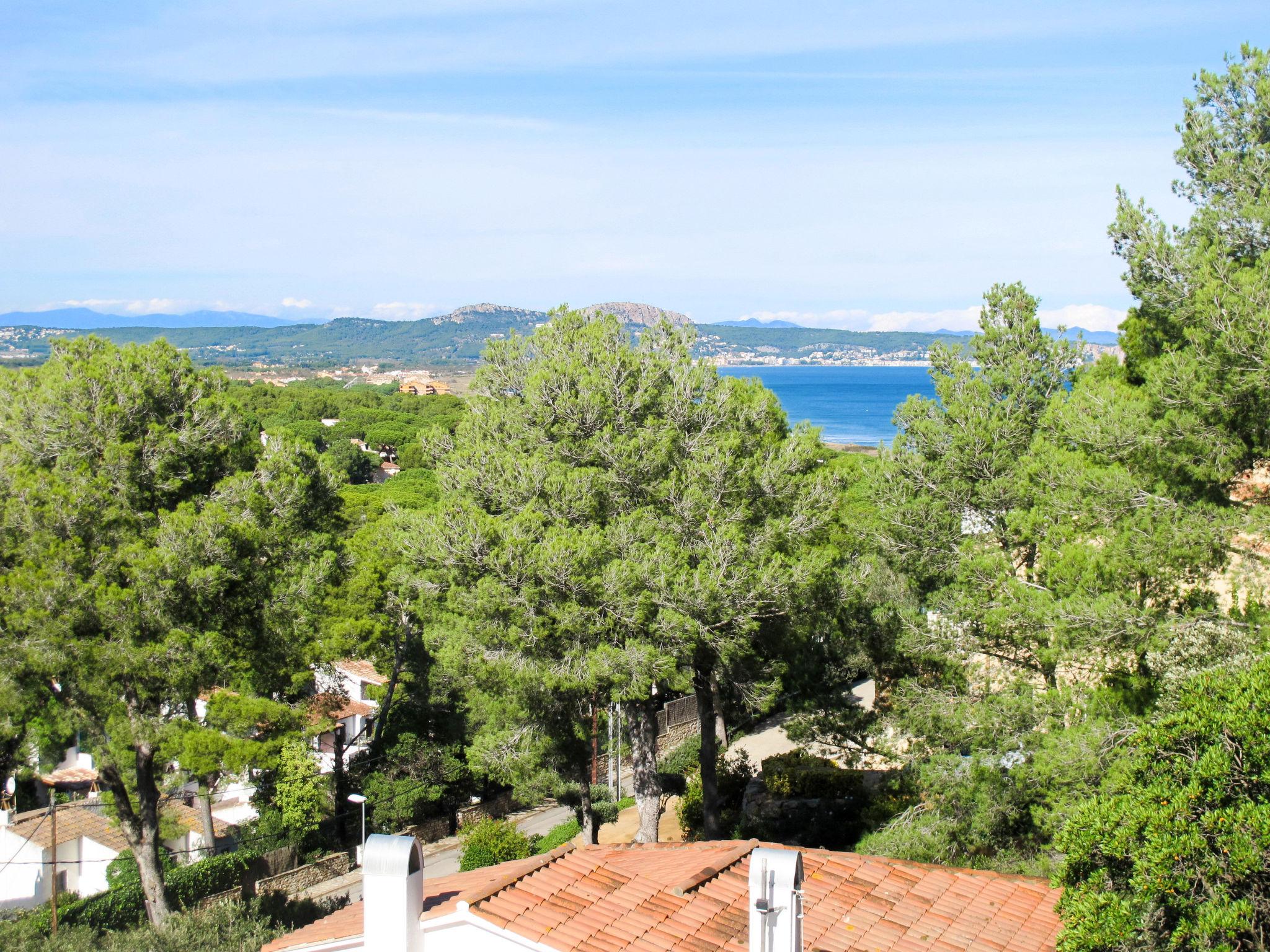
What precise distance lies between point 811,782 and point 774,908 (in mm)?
12419

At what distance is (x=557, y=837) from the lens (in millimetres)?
18922

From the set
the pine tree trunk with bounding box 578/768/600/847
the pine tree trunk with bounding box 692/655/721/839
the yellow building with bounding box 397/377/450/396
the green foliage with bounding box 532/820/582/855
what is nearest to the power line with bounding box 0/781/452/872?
the green foliage with bounding box 532/820/582/855

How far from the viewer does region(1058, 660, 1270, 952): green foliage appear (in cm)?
533

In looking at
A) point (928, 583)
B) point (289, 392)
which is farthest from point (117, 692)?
point (289, 392)

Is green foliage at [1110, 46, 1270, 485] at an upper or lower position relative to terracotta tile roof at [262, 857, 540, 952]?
upper

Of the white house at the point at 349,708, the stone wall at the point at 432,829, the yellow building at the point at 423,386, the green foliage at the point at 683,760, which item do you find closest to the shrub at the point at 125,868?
the white house at the point at 349,708

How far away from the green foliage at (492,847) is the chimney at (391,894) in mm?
10961

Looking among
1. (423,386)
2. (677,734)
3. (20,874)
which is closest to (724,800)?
(677,734)

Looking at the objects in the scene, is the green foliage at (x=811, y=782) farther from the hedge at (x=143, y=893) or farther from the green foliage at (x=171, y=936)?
the hedge at (x=143, y=893)

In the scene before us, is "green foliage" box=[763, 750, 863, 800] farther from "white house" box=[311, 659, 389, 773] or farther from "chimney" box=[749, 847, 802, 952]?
"chimney" box=[749, 847, 802, 952]

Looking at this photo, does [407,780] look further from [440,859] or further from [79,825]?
[79,825]

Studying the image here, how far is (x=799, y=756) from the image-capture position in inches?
759

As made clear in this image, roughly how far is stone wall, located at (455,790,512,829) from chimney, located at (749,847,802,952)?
56.3 feet

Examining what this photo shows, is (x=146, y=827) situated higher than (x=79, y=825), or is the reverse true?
(x=146, y=827)
